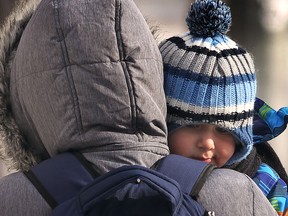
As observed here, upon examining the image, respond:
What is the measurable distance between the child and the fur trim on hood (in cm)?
47

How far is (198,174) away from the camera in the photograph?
63.2 inches

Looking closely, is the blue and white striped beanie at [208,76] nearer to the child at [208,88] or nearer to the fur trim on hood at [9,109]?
the child at [208,88]

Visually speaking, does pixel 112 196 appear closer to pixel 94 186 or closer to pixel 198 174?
pixel 94 186

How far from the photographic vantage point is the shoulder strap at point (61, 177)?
1572mm

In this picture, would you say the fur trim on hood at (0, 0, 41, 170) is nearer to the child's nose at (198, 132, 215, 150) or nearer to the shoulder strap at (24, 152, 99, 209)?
the shoulder strap at (24, 152, 99, 209)

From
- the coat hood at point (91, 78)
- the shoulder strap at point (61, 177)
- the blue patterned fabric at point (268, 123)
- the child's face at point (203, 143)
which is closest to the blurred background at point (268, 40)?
the blue patterned fabric at point (268, 123)

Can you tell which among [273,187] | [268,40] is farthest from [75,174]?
[268,40]

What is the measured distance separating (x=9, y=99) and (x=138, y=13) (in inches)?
16.6

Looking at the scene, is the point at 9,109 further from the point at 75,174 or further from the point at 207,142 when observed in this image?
the point at 207,142

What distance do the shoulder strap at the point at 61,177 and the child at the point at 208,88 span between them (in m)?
0.55

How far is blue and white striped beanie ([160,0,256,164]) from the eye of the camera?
2113mm

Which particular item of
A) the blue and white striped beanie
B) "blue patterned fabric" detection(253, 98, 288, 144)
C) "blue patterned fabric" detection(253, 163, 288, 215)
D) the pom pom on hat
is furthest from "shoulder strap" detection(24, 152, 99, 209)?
"blue patterned fabric" detection(253, 98, 288, 144)

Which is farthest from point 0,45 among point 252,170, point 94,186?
point 252,170

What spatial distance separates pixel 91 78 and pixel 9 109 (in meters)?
0.33
